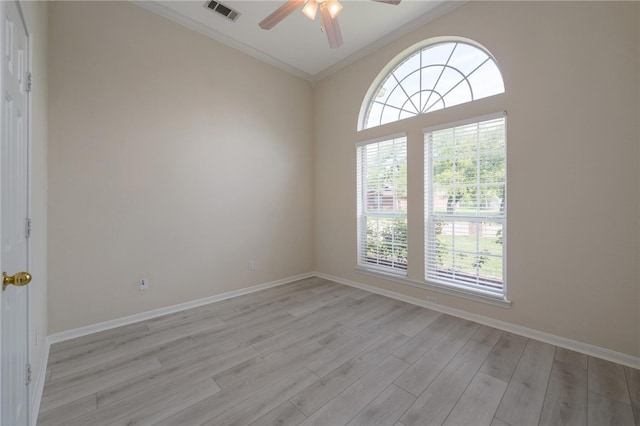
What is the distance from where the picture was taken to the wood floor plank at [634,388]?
1.61m

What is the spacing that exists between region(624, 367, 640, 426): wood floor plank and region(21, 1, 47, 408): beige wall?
11.9ft

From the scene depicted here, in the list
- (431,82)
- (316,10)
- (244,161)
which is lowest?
(244,161)

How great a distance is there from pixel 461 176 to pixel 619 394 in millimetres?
2030

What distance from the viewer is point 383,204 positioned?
3.75m

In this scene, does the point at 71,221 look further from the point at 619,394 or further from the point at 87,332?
the point at 619,394

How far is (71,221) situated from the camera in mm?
2514

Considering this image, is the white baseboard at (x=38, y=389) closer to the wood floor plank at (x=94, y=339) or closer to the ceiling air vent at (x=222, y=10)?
A: the wood floor plank at (x=94, y=339)

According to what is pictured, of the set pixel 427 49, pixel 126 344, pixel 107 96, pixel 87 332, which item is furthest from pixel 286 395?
pixel 427 49

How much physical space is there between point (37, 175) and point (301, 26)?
3034mm

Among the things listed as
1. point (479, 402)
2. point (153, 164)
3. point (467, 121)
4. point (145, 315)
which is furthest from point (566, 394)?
point (153, 164)

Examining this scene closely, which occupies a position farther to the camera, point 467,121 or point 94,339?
point 467,121

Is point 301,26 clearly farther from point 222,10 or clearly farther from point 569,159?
point 569,159

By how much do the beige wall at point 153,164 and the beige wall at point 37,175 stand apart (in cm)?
22

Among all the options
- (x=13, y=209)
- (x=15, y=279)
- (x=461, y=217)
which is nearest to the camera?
(x=15, y=279)
